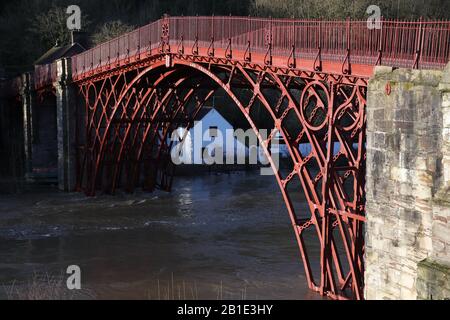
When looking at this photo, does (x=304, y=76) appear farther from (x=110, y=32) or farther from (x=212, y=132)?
(x=110, y=32)

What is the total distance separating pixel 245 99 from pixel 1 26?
76.1 ft

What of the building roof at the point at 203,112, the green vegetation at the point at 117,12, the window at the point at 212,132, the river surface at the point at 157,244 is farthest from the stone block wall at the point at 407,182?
Answer: the building roof at the point at 203,112

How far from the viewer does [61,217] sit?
30156 millimetres

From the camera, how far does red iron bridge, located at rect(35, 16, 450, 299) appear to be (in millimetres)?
15398

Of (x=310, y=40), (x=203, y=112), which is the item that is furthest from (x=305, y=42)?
(x=203, y=112)

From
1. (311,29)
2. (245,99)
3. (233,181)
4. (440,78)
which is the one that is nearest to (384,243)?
(440,78)

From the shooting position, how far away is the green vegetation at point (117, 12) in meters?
44.2

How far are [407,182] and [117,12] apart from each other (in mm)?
55092

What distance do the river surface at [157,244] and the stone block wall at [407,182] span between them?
4834 mm

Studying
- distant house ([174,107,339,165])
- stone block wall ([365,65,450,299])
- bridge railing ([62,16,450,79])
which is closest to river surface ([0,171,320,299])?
stone block wall ([365,65,450,299])

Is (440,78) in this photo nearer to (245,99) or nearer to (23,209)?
(23,209)

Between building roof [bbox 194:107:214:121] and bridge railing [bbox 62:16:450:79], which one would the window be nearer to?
building roof [bbox 194:107:214:121]

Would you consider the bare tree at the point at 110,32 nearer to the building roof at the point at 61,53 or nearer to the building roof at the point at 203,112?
the building roof at the point at 61,53

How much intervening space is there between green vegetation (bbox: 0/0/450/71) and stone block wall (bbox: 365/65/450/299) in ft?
105
